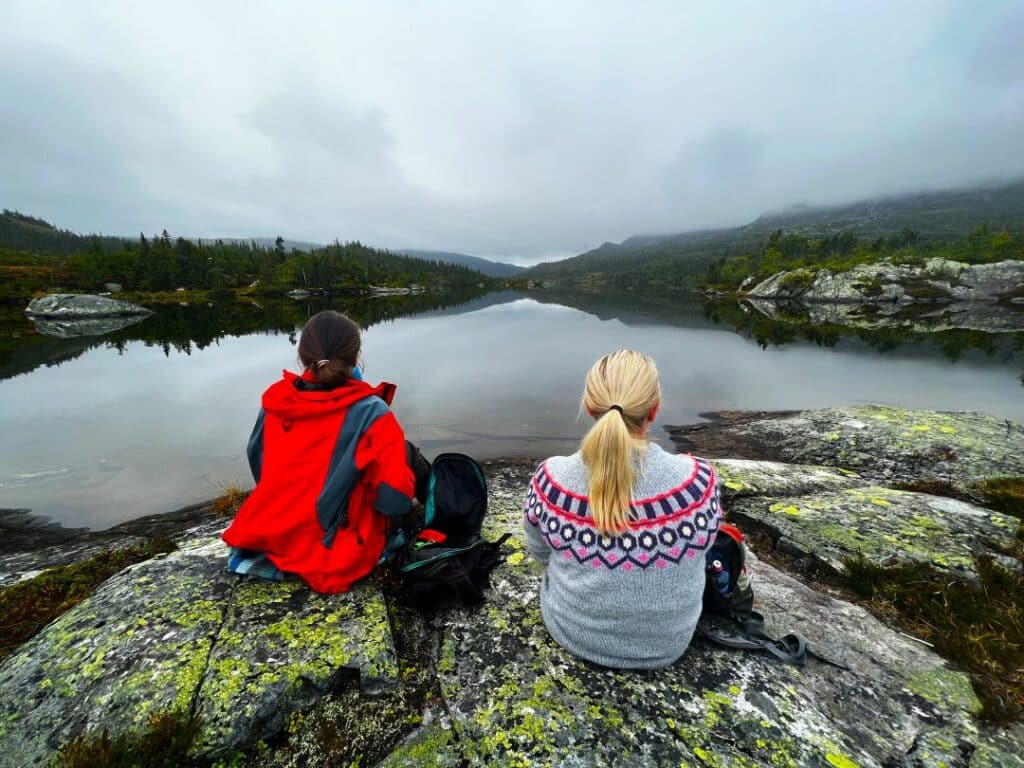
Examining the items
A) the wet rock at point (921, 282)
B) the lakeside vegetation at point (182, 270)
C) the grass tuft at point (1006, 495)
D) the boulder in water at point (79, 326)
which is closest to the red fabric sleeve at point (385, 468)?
the grass tuft at point (1006, 495)

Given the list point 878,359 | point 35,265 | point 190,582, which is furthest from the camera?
point 35,265

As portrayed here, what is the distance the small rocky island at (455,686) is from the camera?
260 cm

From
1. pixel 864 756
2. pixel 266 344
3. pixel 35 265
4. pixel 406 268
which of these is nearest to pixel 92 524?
pixel 864 756

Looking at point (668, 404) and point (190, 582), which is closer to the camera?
point (190, 582)

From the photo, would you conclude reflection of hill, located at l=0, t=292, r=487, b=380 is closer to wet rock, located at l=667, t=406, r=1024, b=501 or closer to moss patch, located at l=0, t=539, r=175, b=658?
moss patch, located at l=0, t=539, r=175, b=658

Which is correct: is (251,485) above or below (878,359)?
above

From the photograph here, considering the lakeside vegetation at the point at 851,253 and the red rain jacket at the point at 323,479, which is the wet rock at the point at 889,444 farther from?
the lakeside vegetation at the point at 851,253

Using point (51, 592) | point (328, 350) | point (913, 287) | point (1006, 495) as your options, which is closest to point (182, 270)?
point (51, 592)

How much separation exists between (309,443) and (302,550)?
1029 millimetres

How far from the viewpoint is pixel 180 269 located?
3536 inches

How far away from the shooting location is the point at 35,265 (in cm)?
8594

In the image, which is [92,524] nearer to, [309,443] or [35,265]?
[309,443]

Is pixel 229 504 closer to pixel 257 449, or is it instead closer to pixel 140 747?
pixel 257 449

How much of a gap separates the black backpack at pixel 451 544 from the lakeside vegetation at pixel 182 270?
10490 cm
